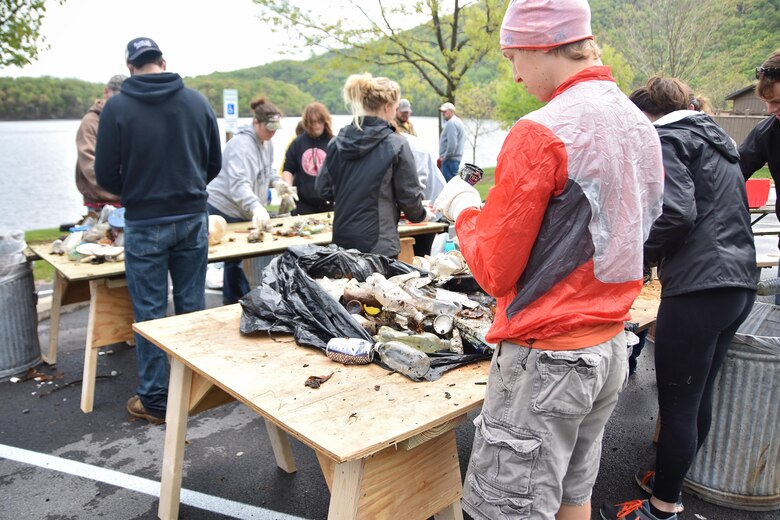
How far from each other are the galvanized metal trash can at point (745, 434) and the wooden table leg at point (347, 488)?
1.77 meters

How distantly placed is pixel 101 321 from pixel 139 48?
5.30 ft

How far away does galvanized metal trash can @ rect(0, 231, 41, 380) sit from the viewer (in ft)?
12.5

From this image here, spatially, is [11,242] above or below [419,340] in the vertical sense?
below

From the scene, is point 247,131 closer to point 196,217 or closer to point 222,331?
point 196,217

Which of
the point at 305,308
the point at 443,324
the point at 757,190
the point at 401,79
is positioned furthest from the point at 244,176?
the point at 401,79

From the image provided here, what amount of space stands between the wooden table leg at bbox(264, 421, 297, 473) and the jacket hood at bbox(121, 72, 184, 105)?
1773mm

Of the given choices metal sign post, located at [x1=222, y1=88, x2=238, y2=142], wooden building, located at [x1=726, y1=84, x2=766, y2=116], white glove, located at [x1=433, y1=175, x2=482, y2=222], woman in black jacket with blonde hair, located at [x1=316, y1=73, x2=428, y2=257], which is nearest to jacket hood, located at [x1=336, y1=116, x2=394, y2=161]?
woman in black jacket with blonde hair, located at [x1=316, y1=73, x2=428, y2=257]

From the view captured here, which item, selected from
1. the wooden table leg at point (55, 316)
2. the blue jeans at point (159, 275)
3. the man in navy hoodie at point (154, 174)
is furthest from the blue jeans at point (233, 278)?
the man in navy hoodie at point (154, 174)

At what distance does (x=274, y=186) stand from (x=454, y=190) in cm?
376

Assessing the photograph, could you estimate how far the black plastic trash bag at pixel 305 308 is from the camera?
6.91 ft

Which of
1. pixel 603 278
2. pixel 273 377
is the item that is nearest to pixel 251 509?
pixel 273 377

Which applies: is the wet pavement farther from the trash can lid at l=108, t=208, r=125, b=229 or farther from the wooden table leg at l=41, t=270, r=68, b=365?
the trash can lid at l=108, t=208, r=125, b=229

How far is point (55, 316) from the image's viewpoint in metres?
4.05

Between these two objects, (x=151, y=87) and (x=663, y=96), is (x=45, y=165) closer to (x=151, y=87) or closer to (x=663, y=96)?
(x=151, y=87)
